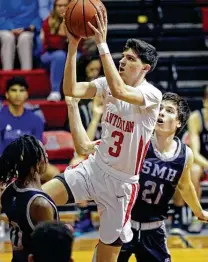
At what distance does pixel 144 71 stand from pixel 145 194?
805 millimetres

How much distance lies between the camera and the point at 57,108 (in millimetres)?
9289

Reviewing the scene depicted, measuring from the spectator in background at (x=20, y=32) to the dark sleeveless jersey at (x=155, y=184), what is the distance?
4.14 metres

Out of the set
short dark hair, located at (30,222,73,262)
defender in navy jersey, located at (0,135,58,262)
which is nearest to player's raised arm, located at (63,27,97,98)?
defender in navy jersey, located at (0,135,58,262)

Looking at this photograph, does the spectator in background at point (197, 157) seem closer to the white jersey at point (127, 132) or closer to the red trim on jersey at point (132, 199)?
the red trim on jersey at point (132, 199)

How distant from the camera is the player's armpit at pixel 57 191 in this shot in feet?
17.2

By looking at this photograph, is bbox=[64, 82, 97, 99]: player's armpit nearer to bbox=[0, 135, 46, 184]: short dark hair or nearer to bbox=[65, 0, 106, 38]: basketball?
bbox=[65, 0, 106, 38]: basketball

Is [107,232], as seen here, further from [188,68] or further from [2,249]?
[188,68]

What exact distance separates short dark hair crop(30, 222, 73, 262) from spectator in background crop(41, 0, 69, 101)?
19.2ft

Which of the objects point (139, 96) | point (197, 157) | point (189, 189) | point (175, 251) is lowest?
point (175, 251)

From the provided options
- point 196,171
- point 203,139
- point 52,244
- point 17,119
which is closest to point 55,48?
point 17,119

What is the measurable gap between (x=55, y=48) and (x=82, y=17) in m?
4.63

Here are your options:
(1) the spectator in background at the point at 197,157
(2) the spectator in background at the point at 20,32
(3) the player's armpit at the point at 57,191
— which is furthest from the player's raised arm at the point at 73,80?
(2) the spectator in background at the point at 20,32

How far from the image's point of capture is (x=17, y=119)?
8484 mm

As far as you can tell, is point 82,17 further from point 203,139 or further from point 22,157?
point 203,139
